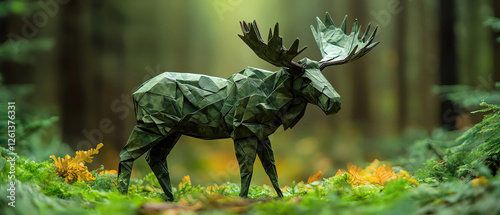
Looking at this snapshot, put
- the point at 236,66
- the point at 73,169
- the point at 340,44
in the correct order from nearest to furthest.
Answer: the point at 73,169, the point at 340,44, the point at 236,66

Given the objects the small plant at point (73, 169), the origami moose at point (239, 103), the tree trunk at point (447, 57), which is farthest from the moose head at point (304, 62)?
the tree trunk at point (447, 57)

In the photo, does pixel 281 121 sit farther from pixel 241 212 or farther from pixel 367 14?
pixel 367 14

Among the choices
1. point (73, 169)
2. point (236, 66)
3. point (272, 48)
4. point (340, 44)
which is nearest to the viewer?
point (272, 48)

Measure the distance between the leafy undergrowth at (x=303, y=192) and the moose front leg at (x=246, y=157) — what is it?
15cm

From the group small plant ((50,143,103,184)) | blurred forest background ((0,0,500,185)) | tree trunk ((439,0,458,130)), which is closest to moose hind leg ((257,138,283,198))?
small plant ((50,143,103,184))

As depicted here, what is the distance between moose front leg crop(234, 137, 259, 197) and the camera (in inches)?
80.0

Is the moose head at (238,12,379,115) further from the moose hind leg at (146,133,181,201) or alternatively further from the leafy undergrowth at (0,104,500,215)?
the moose hind leg at (146,133,181,201)

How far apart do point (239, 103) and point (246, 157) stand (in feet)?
0.99

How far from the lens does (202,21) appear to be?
14.3 ft

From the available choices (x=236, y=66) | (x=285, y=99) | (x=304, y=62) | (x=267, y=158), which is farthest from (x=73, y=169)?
(x=236, y=66)

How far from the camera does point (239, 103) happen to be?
2.04 metres

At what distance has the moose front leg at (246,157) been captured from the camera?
2031 millimetres

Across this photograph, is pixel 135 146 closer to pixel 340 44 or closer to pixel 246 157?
pixel 246 157

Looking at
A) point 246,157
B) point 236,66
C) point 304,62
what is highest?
point 236,66
